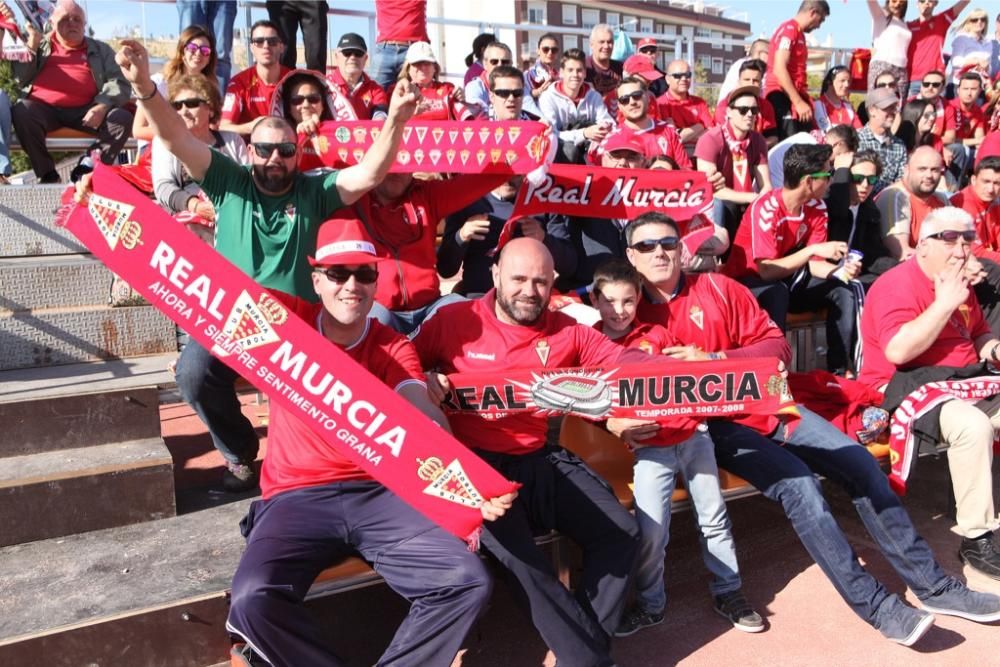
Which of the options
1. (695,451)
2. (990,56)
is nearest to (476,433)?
(695,451)

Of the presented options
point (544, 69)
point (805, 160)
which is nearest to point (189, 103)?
point (805, 160)

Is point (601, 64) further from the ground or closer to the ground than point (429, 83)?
further from the ground

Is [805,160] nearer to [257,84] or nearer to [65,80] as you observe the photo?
[257,84]

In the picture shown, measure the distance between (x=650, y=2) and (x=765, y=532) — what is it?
39990mm

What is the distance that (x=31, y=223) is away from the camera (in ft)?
18.5

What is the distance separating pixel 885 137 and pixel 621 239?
12.2 feet

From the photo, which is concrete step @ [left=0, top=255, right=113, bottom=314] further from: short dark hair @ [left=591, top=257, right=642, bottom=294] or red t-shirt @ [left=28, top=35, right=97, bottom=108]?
short dark hair @ [left=591, top=257, right=642, bottom=294]

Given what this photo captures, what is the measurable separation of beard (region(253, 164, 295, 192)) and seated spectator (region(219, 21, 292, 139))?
6.76 ft

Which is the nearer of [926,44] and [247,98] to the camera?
[247,98]

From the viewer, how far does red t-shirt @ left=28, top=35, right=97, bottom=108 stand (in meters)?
6.73

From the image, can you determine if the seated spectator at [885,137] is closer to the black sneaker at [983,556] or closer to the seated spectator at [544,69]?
the seated spectator at [544,69]

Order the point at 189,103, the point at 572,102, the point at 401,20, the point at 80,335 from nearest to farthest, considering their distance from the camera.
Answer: the point at 189,103 < the point at 80,335 < the point at 572,102 < the point at 401,20

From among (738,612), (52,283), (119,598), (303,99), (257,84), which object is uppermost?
(257,84)

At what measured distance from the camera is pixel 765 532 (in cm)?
498
